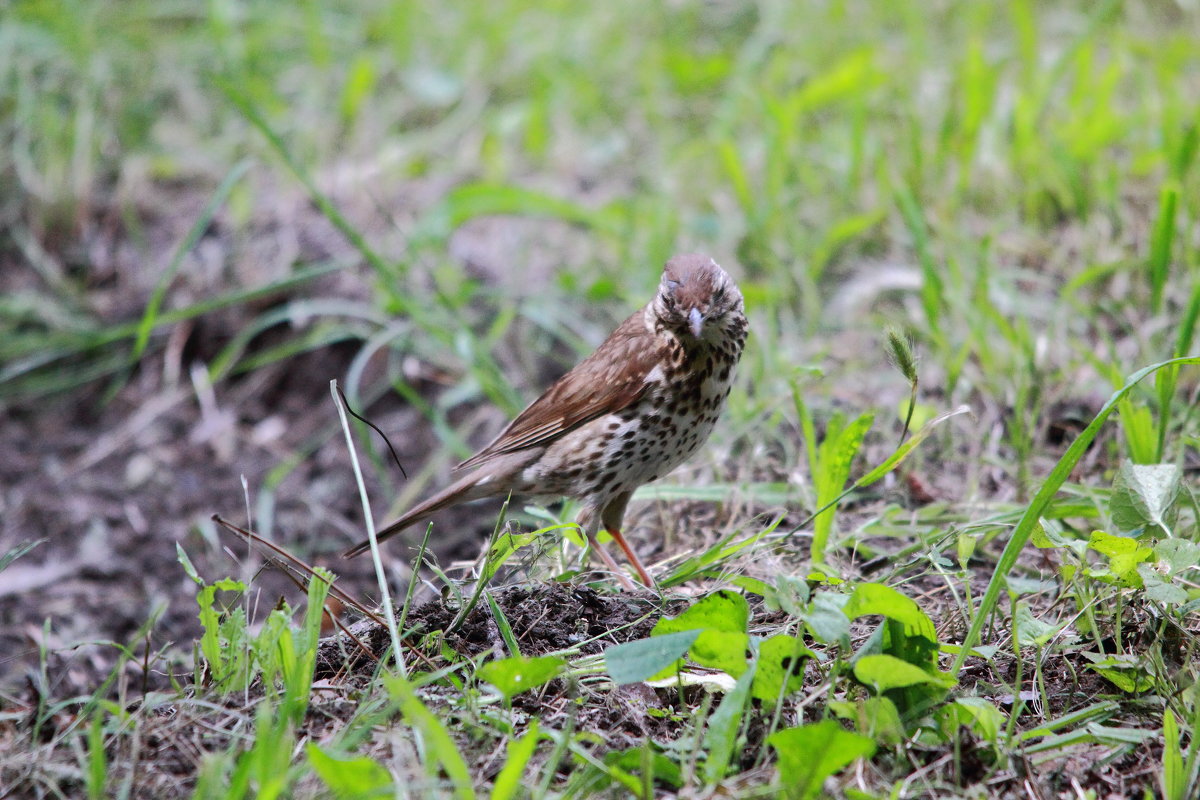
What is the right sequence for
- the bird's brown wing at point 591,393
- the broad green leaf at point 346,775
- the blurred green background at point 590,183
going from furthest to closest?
the blurred green background at point 590,183, the bird's brown wing at point 591,393, the broad green leaf at point 346,775

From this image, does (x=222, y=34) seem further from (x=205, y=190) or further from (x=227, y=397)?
(x=227, y=397)

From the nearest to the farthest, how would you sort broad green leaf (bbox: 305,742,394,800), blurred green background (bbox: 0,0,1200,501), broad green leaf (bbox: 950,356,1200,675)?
broad green leaf (bbox: 305,742,394,800) < broad green leaf (bbox: 950,356,1200,675) < blurred green background (bbox: 0,0,1200,501)

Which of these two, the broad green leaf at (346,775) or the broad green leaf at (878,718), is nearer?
the broad green leaf at (346,775)

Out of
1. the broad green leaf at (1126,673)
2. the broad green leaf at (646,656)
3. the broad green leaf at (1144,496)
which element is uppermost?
the broad green leaf at (1144,496)

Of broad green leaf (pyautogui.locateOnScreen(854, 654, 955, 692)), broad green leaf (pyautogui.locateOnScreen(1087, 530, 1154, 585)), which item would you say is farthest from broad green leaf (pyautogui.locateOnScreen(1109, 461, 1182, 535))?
broad green leaf (pyautogui.locateOnScreen(854, 654, 955, 692))

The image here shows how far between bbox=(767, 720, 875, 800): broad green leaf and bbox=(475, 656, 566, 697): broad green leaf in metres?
0.47

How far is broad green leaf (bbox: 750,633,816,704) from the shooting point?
240 cm

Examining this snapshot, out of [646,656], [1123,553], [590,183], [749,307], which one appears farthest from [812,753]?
[590,183]

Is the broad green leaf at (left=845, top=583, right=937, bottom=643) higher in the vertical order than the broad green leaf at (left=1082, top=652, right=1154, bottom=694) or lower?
higher

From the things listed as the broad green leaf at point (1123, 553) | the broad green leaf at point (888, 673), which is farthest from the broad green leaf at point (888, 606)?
the broad green leaf at point (1123, 553)

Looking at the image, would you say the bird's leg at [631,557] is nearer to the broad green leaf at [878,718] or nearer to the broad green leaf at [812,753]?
the broad green leaf at [878,718]

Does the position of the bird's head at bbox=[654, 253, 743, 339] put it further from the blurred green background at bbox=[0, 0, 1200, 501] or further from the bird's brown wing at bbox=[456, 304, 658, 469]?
the blurred green background at bbox=[0, 0, 1200, 501]

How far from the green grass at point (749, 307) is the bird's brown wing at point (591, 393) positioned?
47 cm

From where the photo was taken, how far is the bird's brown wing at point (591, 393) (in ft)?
11.5
